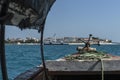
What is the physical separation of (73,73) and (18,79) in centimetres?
166

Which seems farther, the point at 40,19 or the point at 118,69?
the point at 118,69

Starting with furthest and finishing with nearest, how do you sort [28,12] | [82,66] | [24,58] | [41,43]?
[24,58], [82,66], [41,43], [28,12]

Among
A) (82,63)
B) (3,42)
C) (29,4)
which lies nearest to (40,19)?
(29,4)

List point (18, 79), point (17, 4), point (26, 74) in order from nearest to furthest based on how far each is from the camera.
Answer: point (17, 4)
point (18, 79)
point (26, 74)


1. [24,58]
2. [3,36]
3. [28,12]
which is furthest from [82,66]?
[24,58]

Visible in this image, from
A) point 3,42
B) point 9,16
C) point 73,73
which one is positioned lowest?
point 73,73

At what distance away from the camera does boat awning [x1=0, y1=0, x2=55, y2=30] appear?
90.3 inches

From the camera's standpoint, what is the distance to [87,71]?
520 centimetres

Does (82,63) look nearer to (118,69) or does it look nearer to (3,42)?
(118,69)

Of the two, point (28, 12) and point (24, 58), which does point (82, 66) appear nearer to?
point (28, 12)

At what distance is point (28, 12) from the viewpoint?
268 cm

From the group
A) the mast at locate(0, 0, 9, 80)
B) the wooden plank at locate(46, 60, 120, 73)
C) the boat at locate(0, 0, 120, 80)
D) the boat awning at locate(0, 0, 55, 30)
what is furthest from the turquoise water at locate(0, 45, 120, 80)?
the mast at locate(0, 0, 9, 80)

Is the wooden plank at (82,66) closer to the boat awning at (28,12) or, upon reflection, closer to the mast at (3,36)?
the boat awning at (28,12)

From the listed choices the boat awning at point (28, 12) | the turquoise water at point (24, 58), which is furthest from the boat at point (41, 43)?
the turquoise water at point (24, 58)
